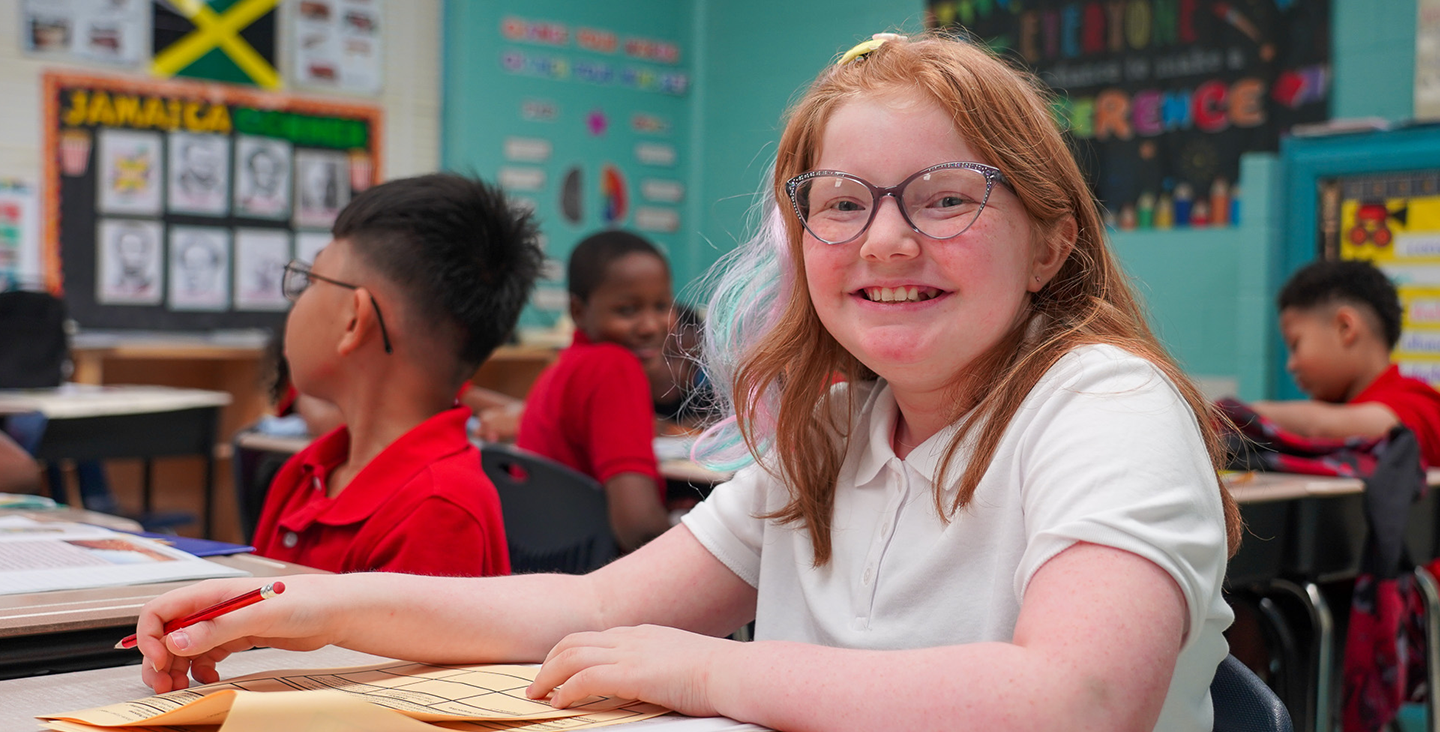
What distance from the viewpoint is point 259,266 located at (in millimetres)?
5531

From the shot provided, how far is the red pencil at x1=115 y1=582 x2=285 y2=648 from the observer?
85 cm

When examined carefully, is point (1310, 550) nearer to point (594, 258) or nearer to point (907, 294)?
point (594, 258)

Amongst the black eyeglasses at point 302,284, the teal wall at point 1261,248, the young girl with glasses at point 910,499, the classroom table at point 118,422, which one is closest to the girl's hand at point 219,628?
the young girl with glasses at point 910,499

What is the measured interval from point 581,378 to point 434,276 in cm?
100

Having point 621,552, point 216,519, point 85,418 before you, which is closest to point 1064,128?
point 621,552

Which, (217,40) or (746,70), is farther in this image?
(746,70)

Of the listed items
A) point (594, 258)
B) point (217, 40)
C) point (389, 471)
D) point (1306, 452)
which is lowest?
point (1306, 452)

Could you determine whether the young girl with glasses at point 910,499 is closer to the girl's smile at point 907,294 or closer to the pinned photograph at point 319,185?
the girl's smile at point 907,294

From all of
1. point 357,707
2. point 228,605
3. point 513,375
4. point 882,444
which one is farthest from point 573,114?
point 357,707

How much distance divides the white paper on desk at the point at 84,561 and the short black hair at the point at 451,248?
0.41 m

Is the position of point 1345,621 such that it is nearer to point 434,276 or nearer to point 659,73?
point 434,276

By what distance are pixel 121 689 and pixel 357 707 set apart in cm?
27

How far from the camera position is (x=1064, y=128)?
1.00m

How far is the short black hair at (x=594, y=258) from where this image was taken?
2.80 metres
